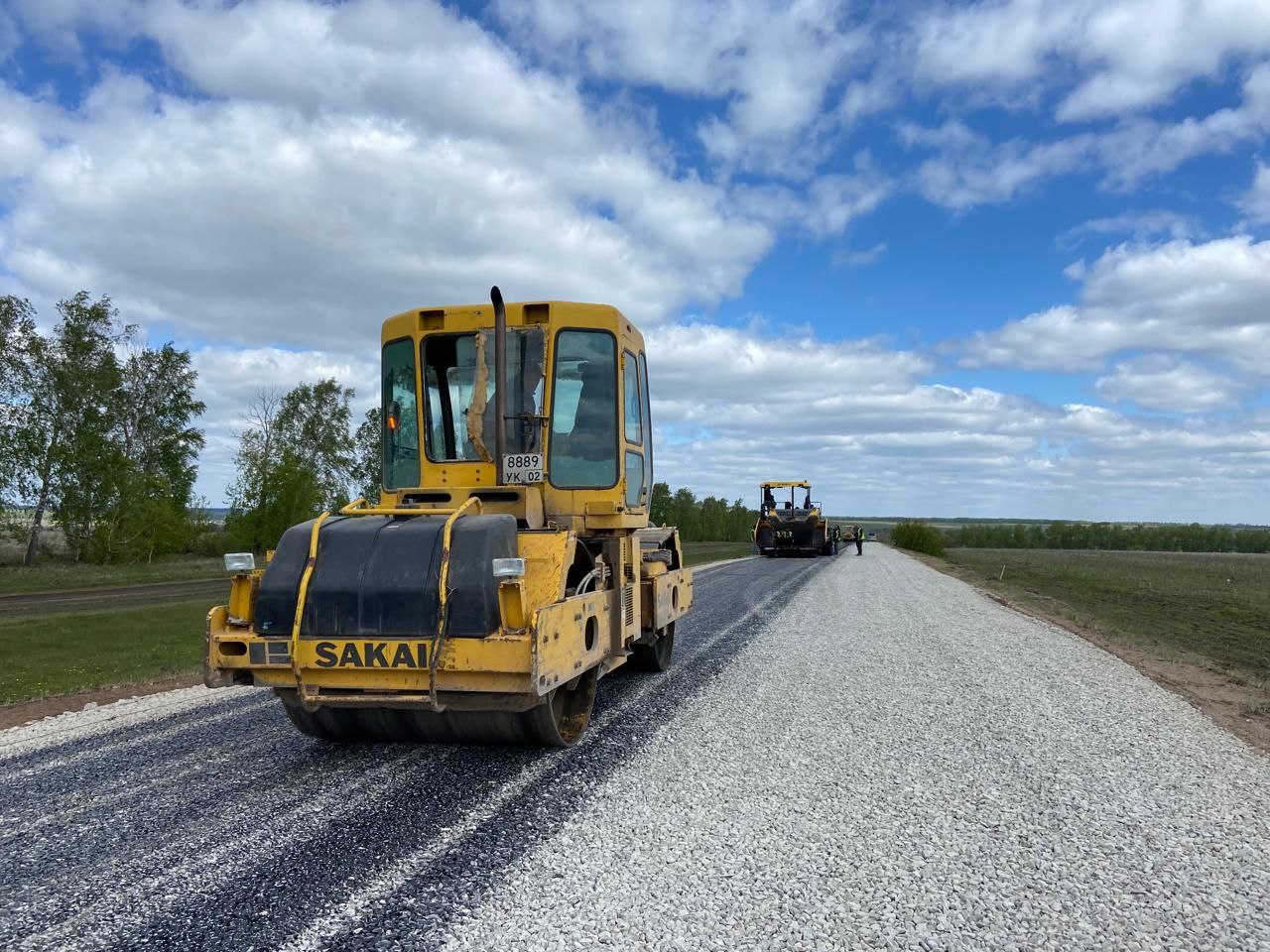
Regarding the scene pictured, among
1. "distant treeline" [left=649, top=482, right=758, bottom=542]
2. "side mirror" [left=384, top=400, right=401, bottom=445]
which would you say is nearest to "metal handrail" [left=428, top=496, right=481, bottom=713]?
"side mirror" [left=384, top=400, right=401, bottom=445]

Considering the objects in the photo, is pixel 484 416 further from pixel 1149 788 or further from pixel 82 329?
pixel 82 329

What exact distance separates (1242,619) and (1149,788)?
16.8 metres

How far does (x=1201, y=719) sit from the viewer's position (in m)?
7.32

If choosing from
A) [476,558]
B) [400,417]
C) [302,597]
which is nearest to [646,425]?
[400,417]

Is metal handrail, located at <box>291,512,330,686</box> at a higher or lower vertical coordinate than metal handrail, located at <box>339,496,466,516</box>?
lower

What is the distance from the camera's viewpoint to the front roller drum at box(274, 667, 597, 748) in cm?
527

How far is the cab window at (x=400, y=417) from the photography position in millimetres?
6559

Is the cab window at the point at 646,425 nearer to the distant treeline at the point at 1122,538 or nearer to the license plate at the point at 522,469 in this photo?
the license plate at the point at 522,469

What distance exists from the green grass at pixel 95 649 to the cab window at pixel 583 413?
19.1 ft

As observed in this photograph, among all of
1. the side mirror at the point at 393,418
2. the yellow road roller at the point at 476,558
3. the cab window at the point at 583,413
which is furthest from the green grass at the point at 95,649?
the cab window at the point at 583,413

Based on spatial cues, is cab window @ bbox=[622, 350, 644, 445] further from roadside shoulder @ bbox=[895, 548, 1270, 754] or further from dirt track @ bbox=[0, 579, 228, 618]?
dirt track @ bbox=[0, 579, 228, 618]

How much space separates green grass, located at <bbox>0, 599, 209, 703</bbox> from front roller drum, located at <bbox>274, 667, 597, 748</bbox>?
4.53 m

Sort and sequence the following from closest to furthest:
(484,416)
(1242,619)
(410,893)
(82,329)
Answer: (410,893) < (484,416) < (1242,619) < (82,329)

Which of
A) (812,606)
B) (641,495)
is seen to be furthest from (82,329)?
(641,495)
